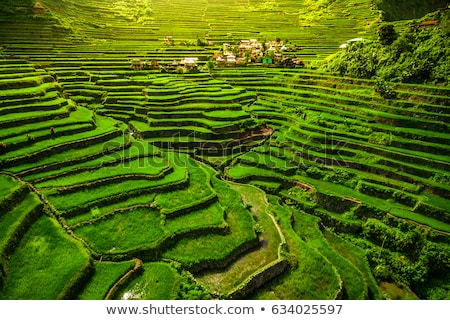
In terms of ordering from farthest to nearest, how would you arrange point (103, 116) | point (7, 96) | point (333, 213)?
point (103, 116) → point (7, 96) → point (333, 213)

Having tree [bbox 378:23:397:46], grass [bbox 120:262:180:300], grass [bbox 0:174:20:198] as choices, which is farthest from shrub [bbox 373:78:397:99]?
grass [bbox 0:174:20:198]

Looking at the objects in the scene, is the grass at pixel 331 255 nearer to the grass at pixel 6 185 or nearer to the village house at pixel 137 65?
the grass at pixel 6 185

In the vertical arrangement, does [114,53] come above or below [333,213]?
above

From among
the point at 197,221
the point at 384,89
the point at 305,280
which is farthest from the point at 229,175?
the point at 384,89

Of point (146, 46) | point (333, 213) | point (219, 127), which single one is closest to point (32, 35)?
point (146, 46)

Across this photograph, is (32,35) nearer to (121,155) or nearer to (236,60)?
(236,60)

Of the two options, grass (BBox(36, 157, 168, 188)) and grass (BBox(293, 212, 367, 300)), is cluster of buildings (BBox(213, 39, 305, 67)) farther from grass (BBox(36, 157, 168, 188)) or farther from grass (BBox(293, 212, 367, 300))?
grass (BBox(293, 212, 367, 300))

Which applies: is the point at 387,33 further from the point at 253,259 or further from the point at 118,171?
the point at 118,171
